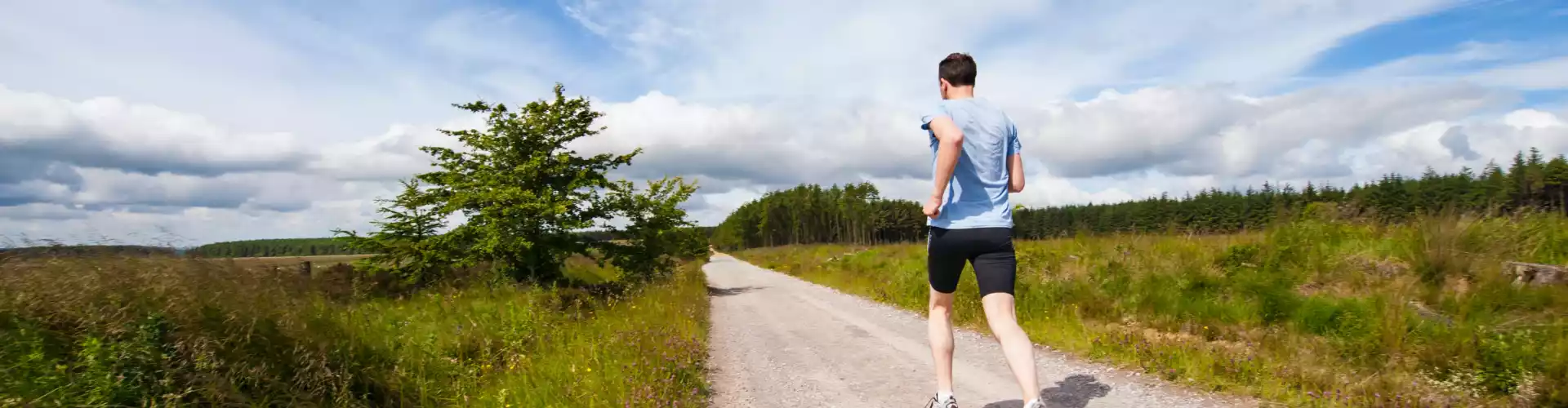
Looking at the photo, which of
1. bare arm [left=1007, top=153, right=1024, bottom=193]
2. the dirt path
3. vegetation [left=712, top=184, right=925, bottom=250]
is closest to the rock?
the dirt path

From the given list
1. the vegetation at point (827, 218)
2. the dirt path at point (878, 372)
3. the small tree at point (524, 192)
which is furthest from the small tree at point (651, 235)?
the vegetation at point (827, 218)

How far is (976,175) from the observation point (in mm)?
3100

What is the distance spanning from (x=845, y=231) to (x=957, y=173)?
335ft

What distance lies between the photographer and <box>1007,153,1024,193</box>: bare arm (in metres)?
3.28

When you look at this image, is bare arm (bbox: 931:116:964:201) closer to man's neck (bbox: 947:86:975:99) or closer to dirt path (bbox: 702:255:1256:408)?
man's neck (bbox: 947:86:975:99)

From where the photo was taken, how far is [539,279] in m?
14.5

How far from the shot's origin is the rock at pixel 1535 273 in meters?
6.11

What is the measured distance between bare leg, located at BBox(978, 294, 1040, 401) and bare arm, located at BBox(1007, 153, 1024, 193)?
59 centimetres

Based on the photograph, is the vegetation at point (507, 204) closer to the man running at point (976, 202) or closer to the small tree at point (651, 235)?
the small tree at point (651, 235)

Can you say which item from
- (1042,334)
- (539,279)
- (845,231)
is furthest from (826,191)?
(1042,334)

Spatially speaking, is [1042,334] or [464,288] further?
[464,288]

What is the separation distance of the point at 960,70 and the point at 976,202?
2.17 ft

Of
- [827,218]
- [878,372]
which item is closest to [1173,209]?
[827,218]

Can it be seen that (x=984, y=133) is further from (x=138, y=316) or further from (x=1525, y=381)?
(x=138, y=316)
